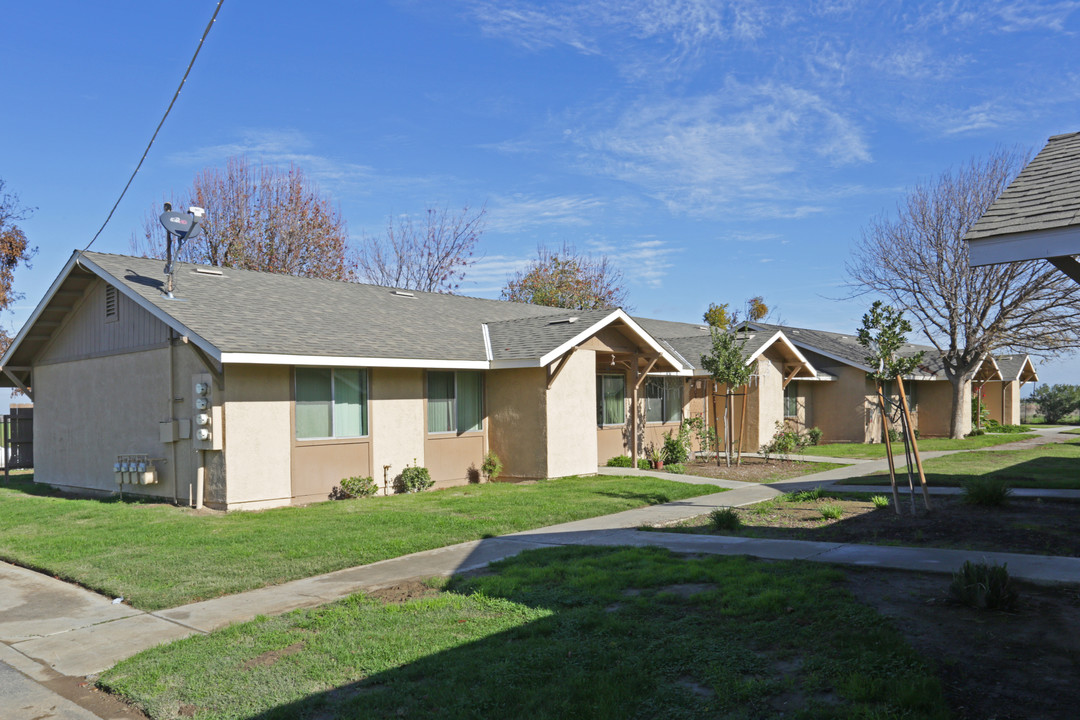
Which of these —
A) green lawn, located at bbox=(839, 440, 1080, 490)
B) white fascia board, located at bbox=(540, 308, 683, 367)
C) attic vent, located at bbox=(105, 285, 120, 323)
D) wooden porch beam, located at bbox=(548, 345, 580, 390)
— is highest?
attic vent, located at bbox=(105, 285, 120, 323)

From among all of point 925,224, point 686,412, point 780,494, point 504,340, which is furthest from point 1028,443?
point 504,340

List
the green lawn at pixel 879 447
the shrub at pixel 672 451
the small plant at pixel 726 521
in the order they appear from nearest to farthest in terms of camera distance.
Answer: the small plant at pixel 726 521 → the shrub at pixel 672 451 → the green lawn at pixel 879 447

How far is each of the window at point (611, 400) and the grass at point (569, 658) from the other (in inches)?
500

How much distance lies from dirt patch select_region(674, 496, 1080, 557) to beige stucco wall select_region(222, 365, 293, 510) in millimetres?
7276

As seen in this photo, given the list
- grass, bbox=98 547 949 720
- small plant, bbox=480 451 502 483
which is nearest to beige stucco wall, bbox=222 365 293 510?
small plant, bbox=480 451 502 483

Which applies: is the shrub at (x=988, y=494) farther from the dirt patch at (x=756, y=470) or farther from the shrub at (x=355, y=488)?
the shrub at (x=355, y=488)

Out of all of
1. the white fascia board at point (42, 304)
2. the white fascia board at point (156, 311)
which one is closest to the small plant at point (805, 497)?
the white fascia board at point (156, 311)

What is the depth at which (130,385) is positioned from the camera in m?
15.6

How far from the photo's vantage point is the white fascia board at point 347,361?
503 inches

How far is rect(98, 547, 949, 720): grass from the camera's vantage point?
15.2 feet

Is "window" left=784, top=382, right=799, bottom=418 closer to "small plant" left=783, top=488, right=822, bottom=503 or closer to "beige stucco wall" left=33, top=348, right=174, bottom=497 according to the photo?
"small plant" left=783, top=488, right=822, bottom=503

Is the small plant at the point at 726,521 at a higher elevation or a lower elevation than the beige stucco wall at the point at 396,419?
lower

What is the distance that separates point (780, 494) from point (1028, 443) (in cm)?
1839

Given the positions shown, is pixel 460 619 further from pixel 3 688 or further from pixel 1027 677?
pixel 1027 677
